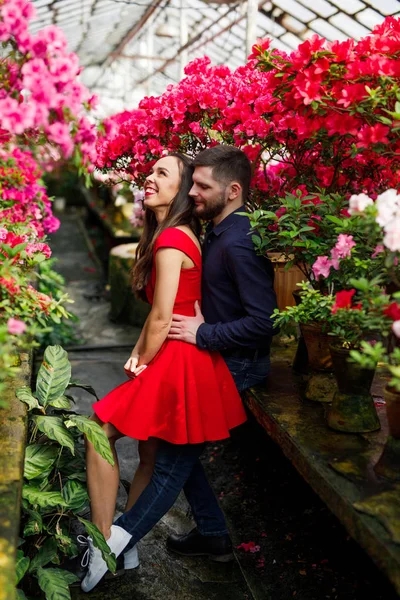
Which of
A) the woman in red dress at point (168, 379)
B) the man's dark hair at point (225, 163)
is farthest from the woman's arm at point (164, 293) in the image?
the man's dark hair at point (225, 163)

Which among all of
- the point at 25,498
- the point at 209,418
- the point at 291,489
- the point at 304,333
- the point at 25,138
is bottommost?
the point at 291,489

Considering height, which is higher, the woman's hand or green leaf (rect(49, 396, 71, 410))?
the woman's hand

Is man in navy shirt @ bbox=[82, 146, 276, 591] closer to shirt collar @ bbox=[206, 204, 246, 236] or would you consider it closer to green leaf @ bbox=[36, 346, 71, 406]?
shirt collar @ bbox=[206, 204, 246, 236]

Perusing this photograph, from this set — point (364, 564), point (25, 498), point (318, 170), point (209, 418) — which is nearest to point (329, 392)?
point (209, 418)

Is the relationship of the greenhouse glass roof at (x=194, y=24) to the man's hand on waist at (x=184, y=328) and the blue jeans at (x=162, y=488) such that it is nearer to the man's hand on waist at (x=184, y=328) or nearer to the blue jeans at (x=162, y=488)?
the man's hand on waist at (x=184, y=328)

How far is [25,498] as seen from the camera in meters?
2.18

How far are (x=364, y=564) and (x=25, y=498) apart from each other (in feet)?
4.52

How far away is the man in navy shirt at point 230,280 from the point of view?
2412 millimetres

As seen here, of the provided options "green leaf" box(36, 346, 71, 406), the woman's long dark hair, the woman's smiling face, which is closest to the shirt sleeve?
the woman's long dark hair

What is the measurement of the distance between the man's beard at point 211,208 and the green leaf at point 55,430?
0.98 meters

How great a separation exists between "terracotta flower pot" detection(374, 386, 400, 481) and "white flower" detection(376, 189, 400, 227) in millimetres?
509

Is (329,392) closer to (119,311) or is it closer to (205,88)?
(205,88)

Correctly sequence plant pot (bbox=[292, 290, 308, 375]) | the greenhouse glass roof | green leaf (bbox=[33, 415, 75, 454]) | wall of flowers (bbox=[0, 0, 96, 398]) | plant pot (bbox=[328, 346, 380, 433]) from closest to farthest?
wall of flowers (bbox=[0, 0, 96, 398]) → plant pot (bbox=[328, 346, 380, 433]) → green leaf (bbox=[33, 415, 75, 454]) → plant pot (bbox=[292, 290, 308, 375]) → the greenhouse glass roof

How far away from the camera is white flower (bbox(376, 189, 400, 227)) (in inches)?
68.2
